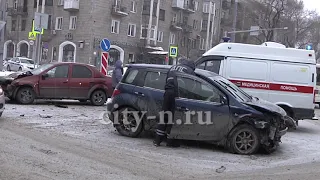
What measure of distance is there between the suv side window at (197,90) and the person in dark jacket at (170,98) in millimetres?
180

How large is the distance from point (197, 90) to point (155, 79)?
1040 millimetres

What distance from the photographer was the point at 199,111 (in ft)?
27.5

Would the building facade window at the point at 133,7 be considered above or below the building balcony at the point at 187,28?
above

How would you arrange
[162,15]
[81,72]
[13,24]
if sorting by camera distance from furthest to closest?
[13,24], [162,15], [81,72]

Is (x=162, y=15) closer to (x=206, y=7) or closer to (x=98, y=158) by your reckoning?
(x=206, y=7)

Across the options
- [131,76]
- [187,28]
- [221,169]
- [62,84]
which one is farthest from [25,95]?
[187,28]

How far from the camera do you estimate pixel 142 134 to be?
9.68 metres

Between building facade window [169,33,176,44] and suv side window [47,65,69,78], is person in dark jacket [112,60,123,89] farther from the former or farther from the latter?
building facade window [169,33,176,44]

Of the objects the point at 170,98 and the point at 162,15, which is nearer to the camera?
the point at 170,98

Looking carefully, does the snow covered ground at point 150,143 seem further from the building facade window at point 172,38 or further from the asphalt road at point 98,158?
the building facade window at point 172,38

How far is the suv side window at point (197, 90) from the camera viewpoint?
8.46 metres

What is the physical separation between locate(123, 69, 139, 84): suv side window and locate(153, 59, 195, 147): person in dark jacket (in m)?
1.02

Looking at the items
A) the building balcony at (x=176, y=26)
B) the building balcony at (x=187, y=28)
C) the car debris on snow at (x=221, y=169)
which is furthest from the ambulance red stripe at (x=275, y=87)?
the building balcony at (x=187, y=28)

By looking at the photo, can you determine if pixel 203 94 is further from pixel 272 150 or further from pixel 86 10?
pixel 86 10
